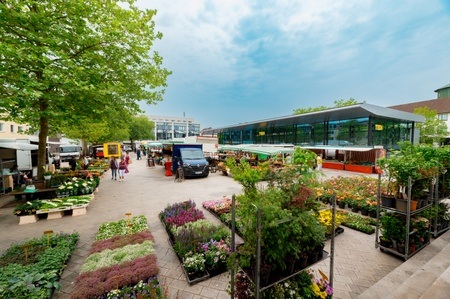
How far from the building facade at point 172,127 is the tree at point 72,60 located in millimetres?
79460

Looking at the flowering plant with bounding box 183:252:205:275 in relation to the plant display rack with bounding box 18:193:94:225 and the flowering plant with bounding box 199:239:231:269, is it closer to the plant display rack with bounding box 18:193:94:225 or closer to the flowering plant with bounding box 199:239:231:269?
the flowering plant with bounding box 199:239:231:269

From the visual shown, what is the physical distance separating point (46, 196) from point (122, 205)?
11.5ft

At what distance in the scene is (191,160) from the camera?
1477 cm

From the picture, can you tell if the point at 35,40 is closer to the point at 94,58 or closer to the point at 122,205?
the point at 94,58

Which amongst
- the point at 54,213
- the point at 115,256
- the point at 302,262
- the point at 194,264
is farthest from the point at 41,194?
the point at 302,262

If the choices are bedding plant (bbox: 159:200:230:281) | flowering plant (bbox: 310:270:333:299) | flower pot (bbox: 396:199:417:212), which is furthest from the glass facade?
flowering plant (bbox: 310:270:333:299)

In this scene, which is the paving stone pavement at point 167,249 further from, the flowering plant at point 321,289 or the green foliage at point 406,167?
the green foliage at point 406,167

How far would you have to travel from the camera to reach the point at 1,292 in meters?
2.58

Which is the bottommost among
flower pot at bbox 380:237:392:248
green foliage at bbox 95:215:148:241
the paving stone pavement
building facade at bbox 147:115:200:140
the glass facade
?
the paving stone pavement

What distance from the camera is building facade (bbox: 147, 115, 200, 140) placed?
297ft

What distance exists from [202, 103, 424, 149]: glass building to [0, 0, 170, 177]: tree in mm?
21269

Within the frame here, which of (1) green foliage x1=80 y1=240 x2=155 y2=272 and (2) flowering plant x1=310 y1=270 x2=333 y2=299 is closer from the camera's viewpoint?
(2) flowering plant x1=310 y1=270 x2=333 y2=299

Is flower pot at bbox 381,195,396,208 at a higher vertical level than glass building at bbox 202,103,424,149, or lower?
lower

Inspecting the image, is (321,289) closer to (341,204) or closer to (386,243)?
(386,243)
